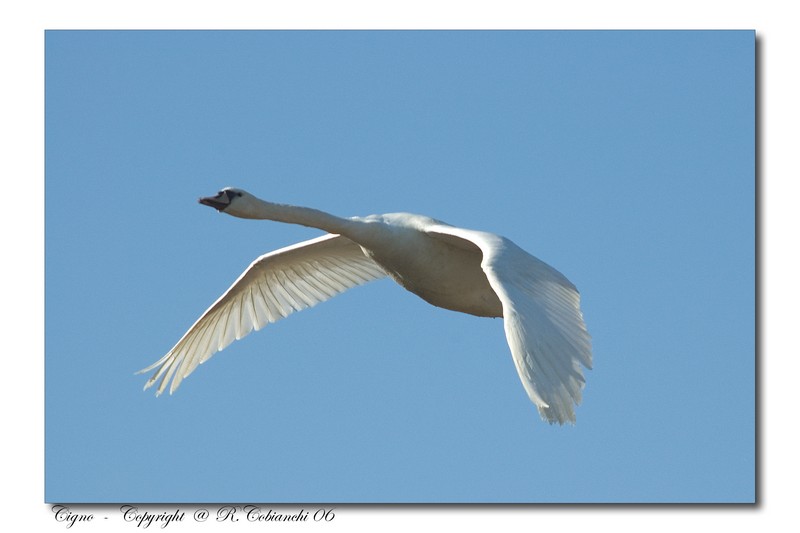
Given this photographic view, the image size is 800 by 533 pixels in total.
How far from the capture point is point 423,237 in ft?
32.8

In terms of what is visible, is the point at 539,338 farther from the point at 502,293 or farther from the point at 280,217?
the point at 280,217

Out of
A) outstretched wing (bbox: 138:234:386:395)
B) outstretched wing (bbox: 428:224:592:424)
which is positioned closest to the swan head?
outstretched wing (bbox: 428:224:592:424)

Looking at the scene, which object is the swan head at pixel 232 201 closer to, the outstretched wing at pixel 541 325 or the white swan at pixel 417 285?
the white swan at pixel 417 285

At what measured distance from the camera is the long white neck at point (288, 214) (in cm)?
966

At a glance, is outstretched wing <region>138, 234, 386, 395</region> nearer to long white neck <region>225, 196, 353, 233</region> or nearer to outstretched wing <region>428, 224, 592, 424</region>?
long white neck <region>225, 196, 353, 233</region>

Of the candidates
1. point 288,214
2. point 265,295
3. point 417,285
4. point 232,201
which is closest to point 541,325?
point 417,285

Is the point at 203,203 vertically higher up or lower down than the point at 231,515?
higher up

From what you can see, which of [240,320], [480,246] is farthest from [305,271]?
[480,246]

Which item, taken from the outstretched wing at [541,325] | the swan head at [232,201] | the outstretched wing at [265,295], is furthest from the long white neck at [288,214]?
the outstretched wing at [265,295]

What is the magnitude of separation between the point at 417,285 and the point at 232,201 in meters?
1.30

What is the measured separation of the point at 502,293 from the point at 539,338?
0.40 metres

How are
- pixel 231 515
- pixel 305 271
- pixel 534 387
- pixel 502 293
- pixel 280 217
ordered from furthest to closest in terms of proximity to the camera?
1. pixel 305 271
2. pixel 280 217
3. pixel 231 515
4. pixel 502 293
5. pixel 534 387

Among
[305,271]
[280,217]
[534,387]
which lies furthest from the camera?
[305,271]
